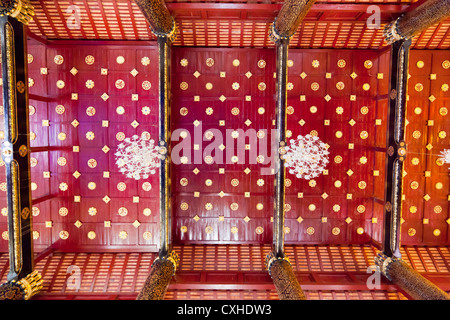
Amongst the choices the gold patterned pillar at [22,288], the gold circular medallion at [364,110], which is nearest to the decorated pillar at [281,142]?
the gold circular medallion at [364,110]

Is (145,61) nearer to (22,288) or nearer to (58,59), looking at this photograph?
(58,59)

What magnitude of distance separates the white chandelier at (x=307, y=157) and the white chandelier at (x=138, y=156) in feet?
12.0


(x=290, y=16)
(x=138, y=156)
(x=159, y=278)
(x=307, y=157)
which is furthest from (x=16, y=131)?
(x=307, y=157)

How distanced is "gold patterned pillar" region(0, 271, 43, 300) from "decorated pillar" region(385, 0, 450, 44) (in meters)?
9.56

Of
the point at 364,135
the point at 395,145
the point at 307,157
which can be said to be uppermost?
the point at 364,135

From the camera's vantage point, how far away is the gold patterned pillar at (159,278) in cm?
549

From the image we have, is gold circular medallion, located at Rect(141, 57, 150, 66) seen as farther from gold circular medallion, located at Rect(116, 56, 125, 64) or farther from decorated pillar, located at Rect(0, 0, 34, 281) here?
decorated pillar, located at Rect(0, 0, 34, 281)

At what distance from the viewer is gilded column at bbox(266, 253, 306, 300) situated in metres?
5.39

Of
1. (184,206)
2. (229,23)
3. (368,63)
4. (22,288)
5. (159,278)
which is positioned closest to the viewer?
(22,288)

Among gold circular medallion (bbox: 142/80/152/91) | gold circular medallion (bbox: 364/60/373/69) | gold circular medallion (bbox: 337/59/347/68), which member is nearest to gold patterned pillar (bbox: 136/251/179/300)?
gold circular medallion (bbox: 142/80/152/91)

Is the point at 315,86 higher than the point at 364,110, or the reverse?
the point at 315,86

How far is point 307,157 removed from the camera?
7727 millimetres

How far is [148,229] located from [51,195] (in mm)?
2740

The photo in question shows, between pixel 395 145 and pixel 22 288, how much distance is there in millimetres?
8624
